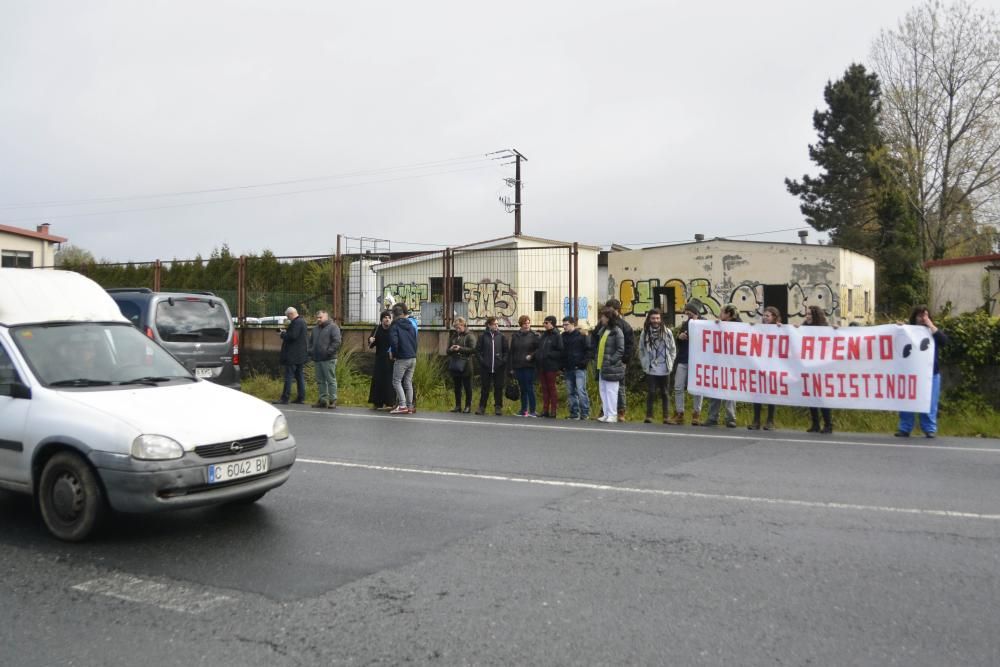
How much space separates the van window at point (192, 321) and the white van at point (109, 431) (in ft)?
23.1

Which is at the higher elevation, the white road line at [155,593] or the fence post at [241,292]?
the fence post at [241,292]

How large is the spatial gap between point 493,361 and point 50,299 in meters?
8.34

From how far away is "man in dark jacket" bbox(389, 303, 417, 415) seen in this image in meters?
14.8

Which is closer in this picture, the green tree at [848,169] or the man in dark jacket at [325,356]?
the man in dark jacket at [325,356]

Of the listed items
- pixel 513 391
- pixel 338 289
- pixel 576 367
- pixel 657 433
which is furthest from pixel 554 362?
pixel 338 289

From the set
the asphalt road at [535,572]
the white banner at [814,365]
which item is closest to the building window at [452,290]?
the white banner at [814,365]

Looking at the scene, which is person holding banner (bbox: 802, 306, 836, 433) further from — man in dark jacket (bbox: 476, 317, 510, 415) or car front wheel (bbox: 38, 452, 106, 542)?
car front wheel (bbox: 38, 452, 106, 542)

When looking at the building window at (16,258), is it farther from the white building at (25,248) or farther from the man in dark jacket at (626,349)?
the man in dark jacket at (626,349)

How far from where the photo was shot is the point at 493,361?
585 inches

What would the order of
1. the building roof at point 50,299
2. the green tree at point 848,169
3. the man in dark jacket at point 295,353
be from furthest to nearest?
1. the green tree at point 848,169
2. the man in dark jacket at point 295,353
3. the building roof at point 50,299

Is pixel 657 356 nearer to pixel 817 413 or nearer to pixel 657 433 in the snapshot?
pixel 657 433

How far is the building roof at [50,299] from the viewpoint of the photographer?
714 cm

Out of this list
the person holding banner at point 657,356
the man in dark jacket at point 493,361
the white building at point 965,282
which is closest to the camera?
the person holding banner at point 657,356

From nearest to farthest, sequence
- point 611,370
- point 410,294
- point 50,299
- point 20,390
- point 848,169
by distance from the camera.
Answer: point 20,390, point 50,299, point 611,370, point 410,294, point 848,169
